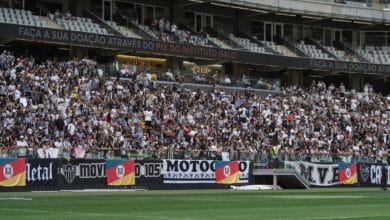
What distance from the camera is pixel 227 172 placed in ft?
131

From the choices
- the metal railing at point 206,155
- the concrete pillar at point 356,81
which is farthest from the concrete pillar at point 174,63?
the concrete pillar at point 356,81

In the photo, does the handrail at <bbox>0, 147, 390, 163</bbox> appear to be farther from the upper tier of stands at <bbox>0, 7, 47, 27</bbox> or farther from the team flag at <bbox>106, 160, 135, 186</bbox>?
the upper tier of stands at <bbox>0, 7, 47, 27</bbox>

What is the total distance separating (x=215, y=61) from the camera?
61.1m

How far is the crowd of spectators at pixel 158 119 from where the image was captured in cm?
3822

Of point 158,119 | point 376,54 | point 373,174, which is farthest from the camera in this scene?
point 376,54

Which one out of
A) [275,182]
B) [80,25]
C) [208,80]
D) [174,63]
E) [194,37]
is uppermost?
[80,25]

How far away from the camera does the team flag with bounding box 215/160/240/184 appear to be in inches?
1563

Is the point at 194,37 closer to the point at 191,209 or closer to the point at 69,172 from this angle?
the point at 69,172

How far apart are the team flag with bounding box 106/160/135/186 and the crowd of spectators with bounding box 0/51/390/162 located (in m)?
0.50

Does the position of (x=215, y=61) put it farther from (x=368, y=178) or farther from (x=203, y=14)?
(x=368, y=178)

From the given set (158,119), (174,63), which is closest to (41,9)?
(174,63)

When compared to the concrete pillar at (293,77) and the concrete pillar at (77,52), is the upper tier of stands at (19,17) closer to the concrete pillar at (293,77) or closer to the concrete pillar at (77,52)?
the concrete pillar at (77,52)

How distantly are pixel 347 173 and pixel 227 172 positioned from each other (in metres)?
7.62

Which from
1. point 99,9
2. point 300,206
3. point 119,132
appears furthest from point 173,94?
point 300,206
